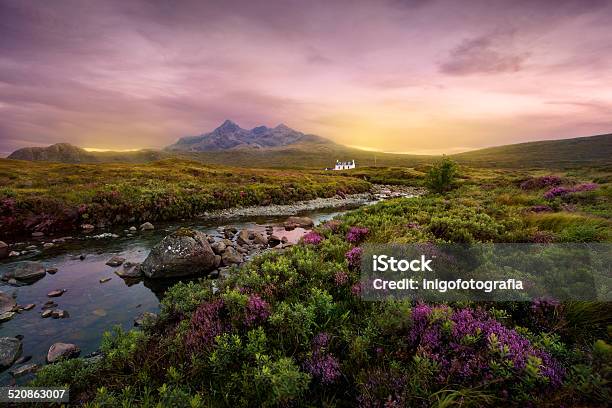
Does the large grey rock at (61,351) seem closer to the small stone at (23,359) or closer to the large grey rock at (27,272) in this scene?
the small stone at (23,359)

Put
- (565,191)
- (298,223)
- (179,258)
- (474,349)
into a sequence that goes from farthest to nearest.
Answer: (298,223), (565,191), (179,258), (474,349)

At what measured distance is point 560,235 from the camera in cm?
819

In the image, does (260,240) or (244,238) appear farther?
(244,238)

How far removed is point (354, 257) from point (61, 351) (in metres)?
7.71

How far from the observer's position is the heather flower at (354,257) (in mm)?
7293

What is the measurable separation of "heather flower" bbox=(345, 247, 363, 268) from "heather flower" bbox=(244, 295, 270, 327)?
264 cm

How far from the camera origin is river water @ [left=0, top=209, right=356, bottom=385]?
26.1 feet

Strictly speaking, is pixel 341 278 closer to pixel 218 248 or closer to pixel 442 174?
pixel 218 248

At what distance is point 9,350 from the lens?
23.2 ft

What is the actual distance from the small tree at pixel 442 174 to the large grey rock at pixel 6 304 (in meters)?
26.6

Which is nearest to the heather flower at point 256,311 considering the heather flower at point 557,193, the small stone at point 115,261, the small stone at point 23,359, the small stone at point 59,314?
the small stone at point 23,359

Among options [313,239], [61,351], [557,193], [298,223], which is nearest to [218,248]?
[313,239]

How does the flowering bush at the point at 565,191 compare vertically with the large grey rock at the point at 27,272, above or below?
above

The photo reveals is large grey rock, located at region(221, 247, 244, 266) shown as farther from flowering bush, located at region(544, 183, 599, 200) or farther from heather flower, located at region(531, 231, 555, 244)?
flowering bush, located at region(544, 183, 599, 200)
